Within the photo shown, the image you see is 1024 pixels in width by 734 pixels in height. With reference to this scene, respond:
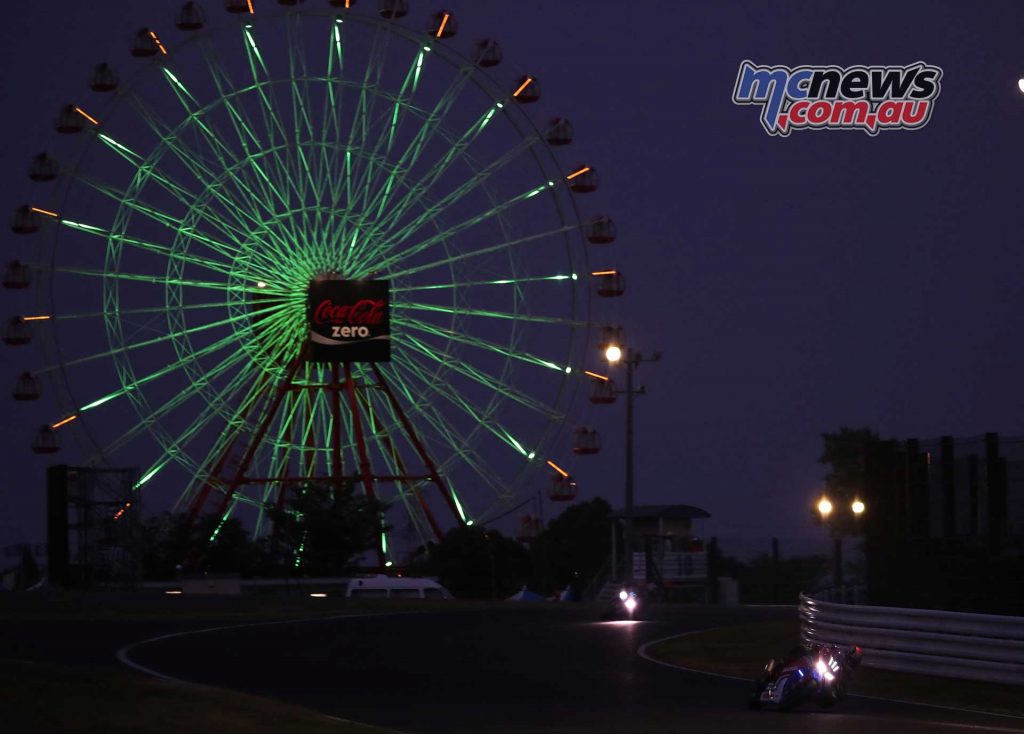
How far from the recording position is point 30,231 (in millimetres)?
49750

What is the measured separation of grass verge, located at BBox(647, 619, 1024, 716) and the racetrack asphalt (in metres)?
0.67

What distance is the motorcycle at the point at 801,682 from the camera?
17.2 metres

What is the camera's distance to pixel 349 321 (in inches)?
2047

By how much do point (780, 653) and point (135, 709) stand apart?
11.6 m

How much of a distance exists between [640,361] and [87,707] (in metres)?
36.1

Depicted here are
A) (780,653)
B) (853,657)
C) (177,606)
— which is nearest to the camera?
(853,657)

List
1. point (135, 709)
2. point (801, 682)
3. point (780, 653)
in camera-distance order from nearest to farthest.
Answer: point (135, 709) → point (801, 682) → point (780, 653)

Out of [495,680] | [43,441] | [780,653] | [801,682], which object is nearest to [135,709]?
[495,680]

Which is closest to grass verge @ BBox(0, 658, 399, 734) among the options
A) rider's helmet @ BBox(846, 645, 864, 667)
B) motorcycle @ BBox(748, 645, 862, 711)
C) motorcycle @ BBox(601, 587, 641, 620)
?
motorcycle @ BBox(748, 645, 862, 711)

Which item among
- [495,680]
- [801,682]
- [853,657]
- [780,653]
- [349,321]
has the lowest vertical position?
[780,653]

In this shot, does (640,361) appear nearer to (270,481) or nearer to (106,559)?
(270,481)

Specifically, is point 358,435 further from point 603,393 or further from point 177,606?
point 177,606

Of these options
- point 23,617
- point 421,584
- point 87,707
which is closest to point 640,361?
point 421,584

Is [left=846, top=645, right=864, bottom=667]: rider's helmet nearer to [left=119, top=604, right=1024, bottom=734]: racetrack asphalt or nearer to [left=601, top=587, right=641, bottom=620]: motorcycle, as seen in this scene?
[left=119, top=604, right=1024, bottom=734]: racetrack asphalt
